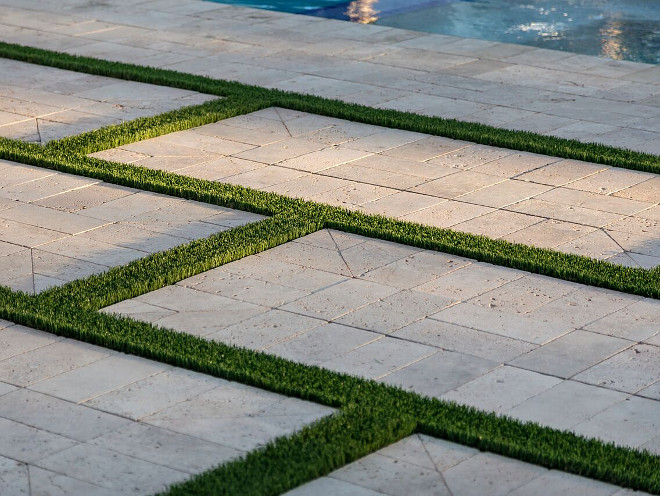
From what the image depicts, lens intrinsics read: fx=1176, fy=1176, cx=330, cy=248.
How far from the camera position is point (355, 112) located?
1180 centimetres

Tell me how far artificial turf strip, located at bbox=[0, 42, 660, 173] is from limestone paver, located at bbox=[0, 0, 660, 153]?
30cm

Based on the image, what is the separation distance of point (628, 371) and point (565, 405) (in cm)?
61

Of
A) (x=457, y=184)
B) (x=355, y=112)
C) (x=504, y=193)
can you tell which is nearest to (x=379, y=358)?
(x=504, y=193)

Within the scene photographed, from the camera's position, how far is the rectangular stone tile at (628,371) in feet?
21.4

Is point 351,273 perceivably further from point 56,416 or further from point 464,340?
point 56,416

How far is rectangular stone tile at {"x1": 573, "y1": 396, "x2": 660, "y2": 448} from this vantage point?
19.5ft

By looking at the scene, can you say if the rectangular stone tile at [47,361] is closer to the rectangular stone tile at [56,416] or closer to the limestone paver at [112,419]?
the limestone paver at [112,419]

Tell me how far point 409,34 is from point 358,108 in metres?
4.12

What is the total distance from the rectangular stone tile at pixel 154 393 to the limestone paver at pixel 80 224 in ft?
5.19

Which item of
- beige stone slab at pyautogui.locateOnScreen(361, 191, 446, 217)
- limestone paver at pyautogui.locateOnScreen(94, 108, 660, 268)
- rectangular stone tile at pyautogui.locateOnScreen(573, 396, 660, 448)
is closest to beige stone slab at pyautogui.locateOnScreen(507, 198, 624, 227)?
limestone paver at pyautogui.locateOnScreen(94, 108, 660, 268)

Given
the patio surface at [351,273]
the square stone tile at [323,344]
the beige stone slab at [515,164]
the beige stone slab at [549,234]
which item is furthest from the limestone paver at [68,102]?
the square stone tile at [323,344]

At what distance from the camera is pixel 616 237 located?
8.74 m

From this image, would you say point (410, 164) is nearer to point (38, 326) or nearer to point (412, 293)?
point (412, 293)

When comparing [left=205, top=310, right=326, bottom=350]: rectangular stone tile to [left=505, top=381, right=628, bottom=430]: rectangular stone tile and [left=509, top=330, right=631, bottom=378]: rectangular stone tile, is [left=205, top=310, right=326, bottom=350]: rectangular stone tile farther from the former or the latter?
A: [left=505, top=381, right=628, bottom=430]: rectangular stone tile
